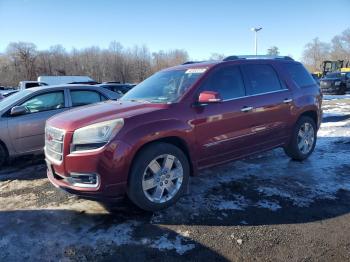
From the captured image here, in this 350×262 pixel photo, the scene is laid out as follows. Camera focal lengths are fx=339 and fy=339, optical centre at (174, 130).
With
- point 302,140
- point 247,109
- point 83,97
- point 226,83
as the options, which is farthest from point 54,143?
point 302,140

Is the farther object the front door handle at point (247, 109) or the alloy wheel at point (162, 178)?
the front door handle at point (247, 109)

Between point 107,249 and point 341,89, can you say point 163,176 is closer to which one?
point 107,249

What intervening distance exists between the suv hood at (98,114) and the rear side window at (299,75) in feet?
9.79

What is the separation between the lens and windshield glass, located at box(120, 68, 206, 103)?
15.5 feet

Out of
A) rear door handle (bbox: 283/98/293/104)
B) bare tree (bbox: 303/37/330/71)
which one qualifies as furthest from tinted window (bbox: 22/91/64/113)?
bare tree (bbox: 303/37/330/71)

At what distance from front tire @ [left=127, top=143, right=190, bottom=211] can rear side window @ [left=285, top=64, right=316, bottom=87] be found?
9.81ft

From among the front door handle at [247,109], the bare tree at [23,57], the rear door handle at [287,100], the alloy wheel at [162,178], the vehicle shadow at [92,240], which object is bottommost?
the vehicle shadow at [92,240]

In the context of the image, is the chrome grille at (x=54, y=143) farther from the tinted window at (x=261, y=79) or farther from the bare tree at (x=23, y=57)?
the bare tree at (x=23, y=57)

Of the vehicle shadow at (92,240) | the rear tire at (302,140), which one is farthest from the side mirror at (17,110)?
the rear tire at (302,140)

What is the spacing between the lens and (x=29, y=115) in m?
6.77

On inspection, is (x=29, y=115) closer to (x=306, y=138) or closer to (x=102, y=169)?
(x=102, y=169)

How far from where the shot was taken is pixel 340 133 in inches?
335

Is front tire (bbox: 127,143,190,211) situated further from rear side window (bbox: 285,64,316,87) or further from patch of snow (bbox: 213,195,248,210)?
rear side window (bbox: 285,64,316,87)

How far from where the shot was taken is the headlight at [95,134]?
12.5ft
